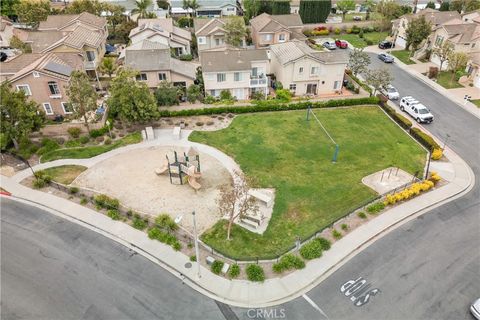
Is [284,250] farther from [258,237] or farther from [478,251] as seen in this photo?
[478,251]

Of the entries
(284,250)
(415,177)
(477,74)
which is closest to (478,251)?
(415,177)

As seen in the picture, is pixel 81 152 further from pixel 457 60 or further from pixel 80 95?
pixel 457 60

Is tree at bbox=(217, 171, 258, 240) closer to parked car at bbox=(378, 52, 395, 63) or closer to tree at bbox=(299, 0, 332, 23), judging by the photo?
parked car at bbox=(378, 52, 395, 63)

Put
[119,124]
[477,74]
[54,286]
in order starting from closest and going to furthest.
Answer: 1. [54,286]
2. [119,124]
3. [477,74]

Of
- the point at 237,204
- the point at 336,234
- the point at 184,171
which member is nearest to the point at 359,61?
the point at 336,234

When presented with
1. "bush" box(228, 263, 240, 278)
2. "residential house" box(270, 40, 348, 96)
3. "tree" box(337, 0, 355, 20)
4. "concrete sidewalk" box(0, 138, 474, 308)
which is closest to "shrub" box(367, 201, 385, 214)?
"concrete sidewalk" box(0, 138, 474, 308)

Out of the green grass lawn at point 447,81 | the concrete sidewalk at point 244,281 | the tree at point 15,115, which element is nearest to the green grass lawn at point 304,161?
the concrete sidewalk at point 244,281

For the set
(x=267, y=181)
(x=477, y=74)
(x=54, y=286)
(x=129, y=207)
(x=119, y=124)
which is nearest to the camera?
(x=54, y=286)

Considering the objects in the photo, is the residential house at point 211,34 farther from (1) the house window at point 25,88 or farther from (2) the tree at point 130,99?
(1) the house window at point 25,88
